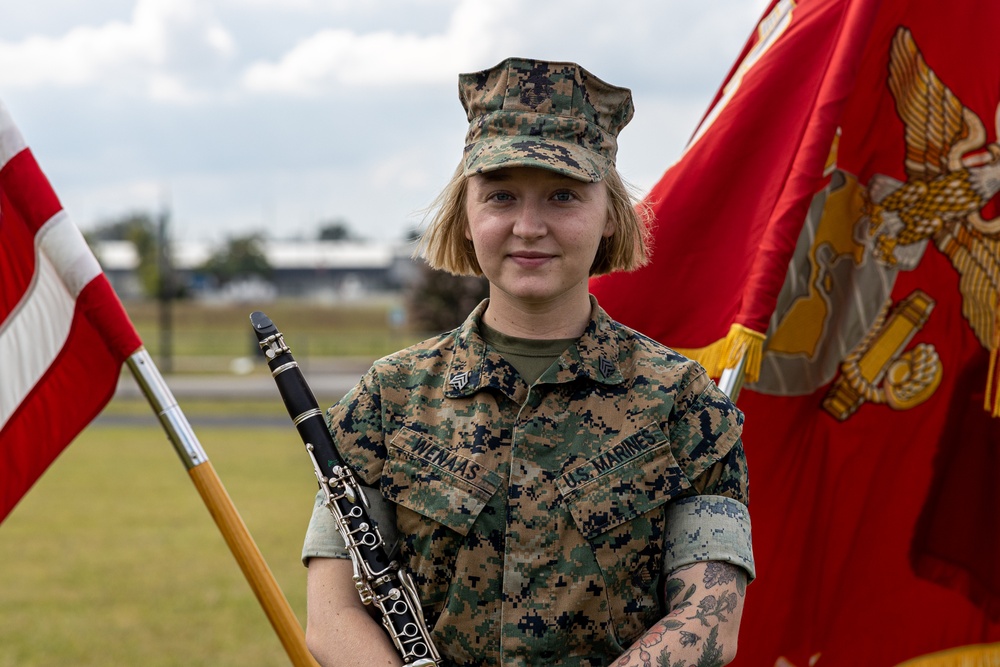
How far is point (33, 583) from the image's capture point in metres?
8.94

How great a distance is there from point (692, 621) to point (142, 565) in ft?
27.3

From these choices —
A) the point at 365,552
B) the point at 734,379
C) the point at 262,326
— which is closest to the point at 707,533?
the point at 365,552

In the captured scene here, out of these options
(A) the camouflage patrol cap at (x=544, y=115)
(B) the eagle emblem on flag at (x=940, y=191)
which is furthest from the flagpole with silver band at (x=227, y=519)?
(B) the eagle emblem on flag at (x=940, y=191)

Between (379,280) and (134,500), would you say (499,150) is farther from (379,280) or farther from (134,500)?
(379,280)

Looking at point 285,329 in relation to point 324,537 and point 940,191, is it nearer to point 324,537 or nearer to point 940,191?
point 940,191

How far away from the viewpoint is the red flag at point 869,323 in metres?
3.68

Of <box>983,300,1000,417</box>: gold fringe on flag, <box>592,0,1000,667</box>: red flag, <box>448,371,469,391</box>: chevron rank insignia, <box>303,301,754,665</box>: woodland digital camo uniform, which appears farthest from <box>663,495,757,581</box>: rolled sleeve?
<box>983,300,1000,417</box>: gold fringe on flag

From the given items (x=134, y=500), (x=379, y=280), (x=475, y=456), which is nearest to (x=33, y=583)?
(x=134, y=500)

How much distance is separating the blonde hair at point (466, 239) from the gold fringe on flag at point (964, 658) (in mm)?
2115

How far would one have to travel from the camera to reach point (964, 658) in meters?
3.79

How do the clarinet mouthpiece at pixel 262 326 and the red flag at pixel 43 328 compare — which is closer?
the clarinet mouthpiece at pixel 262 326

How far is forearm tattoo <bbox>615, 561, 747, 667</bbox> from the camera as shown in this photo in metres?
2.05

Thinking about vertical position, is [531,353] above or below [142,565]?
above

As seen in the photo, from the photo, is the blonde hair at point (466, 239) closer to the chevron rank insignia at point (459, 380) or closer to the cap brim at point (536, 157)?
the cap brim at point (536, 157)
